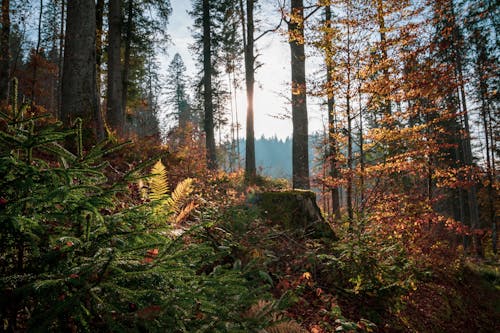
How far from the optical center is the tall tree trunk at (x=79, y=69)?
5.78m

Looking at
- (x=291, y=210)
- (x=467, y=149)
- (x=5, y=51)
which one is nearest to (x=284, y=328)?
(x=291, y=210)

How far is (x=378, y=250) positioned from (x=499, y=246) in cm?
1804

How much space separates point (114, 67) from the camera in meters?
11.1

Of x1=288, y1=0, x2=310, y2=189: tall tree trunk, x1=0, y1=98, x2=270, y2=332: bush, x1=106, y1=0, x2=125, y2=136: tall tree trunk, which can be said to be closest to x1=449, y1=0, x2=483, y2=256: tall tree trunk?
x1=288, y1=0, x2=310, y2=189: tall tree trunk

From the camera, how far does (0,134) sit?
0.96 metres

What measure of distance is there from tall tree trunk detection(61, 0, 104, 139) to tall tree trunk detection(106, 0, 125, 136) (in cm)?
A: 499

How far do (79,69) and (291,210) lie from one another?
194 inches

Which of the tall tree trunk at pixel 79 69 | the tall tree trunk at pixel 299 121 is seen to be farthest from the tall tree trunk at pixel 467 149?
the tall tree trunk at pixel 79 69

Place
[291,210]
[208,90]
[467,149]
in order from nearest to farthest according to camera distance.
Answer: [291,210] < [208,90] < [467,149]

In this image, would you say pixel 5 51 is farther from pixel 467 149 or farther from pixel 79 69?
pixel 467 149

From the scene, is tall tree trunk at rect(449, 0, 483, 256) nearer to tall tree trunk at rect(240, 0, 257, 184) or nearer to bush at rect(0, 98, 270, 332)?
tall tree trunk at rect(240, 0, 257, 184)

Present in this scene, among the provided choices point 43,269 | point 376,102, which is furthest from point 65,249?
point 376,102

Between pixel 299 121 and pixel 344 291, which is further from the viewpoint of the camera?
pixel 299 121

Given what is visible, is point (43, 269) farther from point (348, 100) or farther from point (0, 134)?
point (348, 100)
